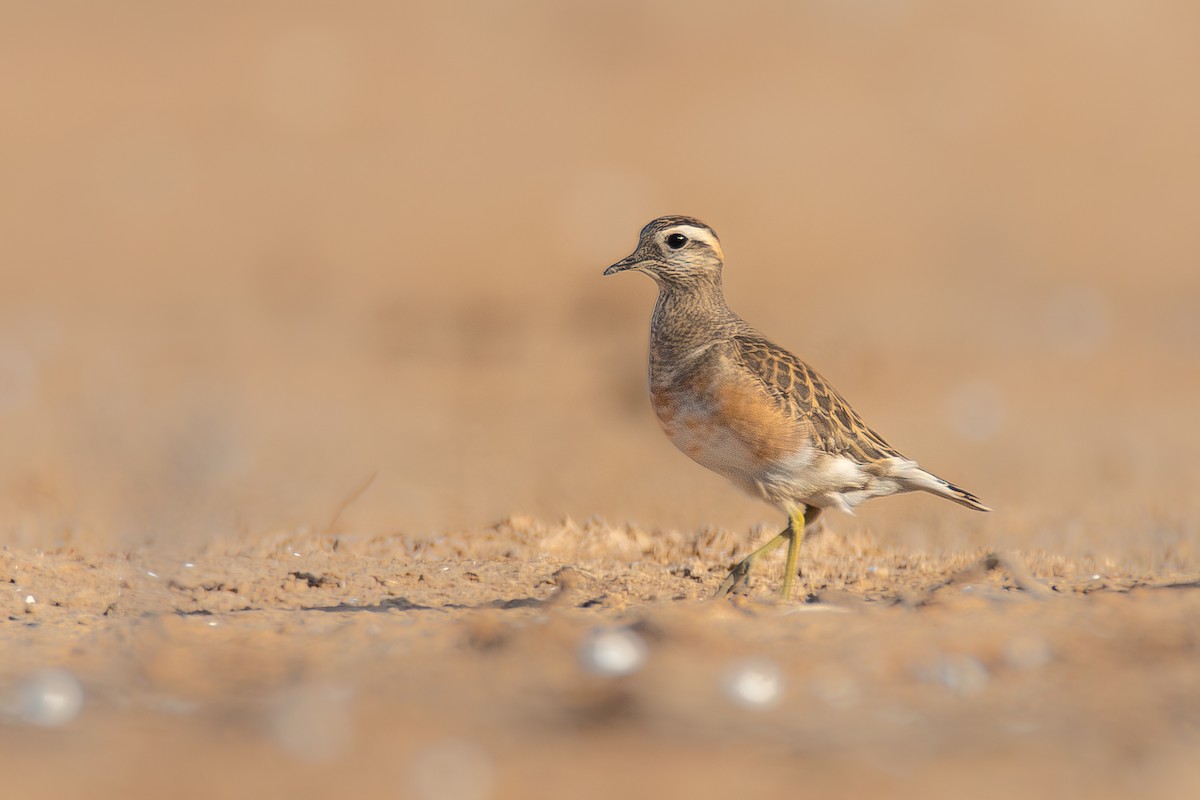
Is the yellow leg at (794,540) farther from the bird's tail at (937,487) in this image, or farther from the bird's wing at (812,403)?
the bird's tail at (937,487)

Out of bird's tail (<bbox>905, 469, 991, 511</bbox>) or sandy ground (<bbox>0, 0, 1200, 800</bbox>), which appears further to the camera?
bird's tail (<bbox>905, 469, 991, 511</bbox>)

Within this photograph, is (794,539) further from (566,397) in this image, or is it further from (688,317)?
(566,397)

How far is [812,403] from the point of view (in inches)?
264

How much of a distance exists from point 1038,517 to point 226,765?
6.41m

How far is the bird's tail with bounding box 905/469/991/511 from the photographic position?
682 cm

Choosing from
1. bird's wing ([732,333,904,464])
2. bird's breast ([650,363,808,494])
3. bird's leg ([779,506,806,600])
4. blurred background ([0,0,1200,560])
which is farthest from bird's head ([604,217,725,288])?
blurred background ([0,0,1200,560])

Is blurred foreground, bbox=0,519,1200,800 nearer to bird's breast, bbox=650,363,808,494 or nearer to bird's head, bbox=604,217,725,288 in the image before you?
bird's breast, bbox=650,363,808,494

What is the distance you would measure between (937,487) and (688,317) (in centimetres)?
147

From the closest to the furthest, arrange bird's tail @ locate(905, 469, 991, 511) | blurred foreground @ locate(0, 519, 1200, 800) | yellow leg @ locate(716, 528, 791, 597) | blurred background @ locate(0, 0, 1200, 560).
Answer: blurred foreground @ locate(0, 519, 1200, 800) < yellow leg @ locate(716, 528, 791, 597) < bird's tail @ locate(905, 469, 991, 511) < blurred background @ locate(0, 0, 1200, 560)

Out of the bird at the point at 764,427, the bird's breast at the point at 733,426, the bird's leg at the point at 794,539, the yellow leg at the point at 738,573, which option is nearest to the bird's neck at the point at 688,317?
the bird at the point at 764,427

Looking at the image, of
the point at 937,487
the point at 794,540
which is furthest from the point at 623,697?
the point at 937,487

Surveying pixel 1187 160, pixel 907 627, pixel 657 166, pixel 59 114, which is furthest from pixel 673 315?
pixel 59 114

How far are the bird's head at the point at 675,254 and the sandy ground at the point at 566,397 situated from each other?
1.46m

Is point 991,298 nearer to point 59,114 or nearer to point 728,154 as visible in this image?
point 728,154
